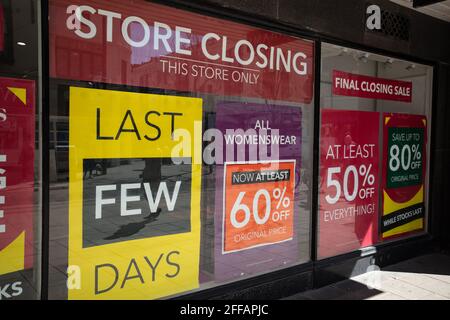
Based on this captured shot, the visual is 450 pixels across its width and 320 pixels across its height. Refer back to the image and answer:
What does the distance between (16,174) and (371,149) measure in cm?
376

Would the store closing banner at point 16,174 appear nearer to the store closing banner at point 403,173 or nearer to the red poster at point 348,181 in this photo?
the red poster at point 348,181

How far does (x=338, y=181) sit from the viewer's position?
Answer: 443cm

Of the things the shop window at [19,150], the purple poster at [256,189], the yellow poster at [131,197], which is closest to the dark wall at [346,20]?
the purple poster at [256,189]

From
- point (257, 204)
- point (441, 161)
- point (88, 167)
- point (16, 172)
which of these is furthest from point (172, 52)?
point (441, 161)

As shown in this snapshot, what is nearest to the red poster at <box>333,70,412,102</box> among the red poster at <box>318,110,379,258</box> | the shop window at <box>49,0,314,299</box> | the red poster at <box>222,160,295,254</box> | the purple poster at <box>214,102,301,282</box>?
the red poster at <box>318,110,379,258</box>

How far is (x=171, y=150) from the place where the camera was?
3248 mm

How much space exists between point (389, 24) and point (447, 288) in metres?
3.05

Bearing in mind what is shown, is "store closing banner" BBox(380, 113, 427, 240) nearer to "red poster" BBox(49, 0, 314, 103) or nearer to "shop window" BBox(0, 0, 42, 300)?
"red poster" BBox(49, 0, 314, 103)

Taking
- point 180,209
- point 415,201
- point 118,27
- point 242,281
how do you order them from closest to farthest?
1. point 118,27
2. point 180,209
3. point 242,281
4. point 415,201

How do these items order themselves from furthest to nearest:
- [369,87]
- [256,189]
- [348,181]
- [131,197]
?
[369,87]
[348,181]
[256,189]
[131,197]

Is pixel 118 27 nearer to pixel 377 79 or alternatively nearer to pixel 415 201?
pixel 377 79

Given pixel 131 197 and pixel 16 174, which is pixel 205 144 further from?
pixel 16 174

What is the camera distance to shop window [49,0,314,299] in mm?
2832

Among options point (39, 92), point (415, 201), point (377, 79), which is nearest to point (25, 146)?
point (39, 92)
